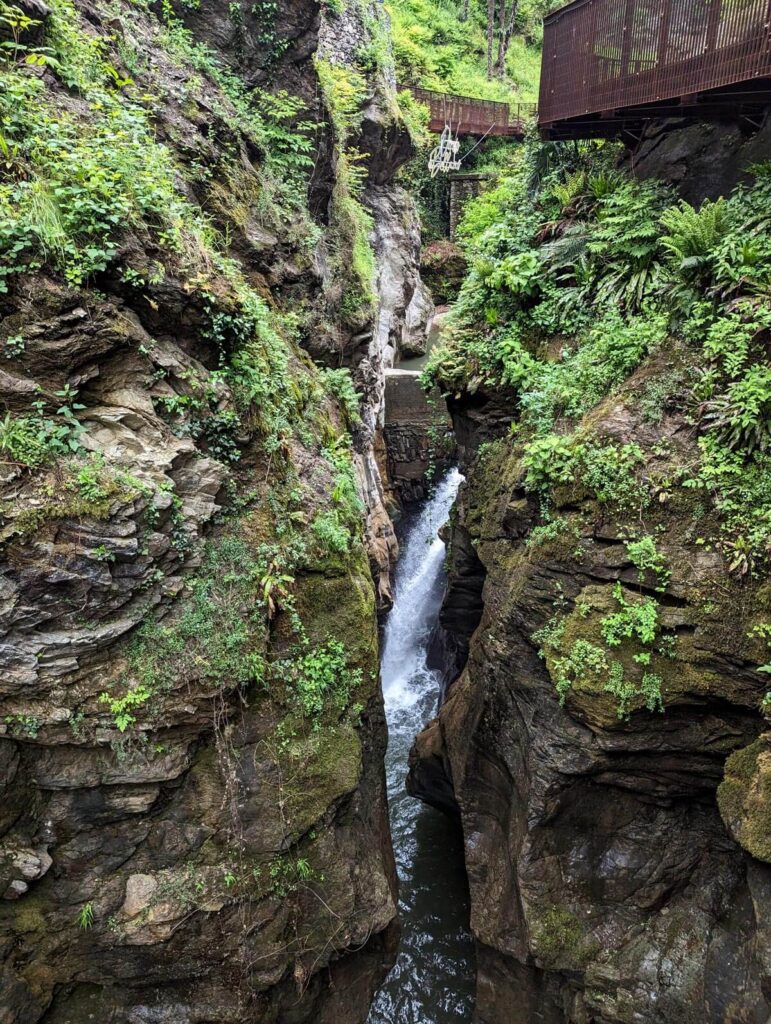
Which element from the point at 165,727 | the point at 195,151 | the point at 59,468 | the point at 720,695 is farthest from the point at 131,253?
the point at 720,695

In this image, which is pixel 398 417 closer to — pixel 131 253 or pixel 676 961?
pixel 131 253

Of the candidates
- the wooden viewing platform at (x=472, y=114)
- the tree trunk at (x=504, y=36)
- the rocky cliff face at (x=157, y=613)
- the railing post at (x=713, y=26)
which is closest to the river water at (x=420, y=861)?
the rocky cliff face at (x=157, y=613)

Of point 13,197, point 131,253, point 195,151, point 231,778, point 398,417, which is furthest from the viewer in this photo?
point 398,417

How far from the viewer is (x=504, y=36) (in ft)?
111

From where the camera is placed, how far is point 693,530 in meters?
7.16

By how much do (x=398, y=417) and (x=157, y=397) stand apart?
14.6 meters

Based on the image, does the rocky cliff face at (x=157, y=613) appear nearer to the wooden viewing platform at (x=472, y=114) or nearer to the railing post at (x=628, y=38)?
the railing post at (x=628, y=38)

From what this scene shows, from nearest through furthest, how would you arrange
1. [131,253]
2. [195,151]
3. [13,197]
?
[13,197], [131,253], [195,151]

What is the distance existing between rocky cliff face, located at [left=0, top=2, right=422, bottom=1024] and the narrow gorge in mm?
42

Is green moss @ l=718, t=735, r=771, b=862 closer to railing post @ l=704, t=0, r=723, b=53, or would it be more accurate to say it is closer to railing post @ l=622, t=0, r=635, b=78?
railing post @ l=704, t=0, r=723, b=53

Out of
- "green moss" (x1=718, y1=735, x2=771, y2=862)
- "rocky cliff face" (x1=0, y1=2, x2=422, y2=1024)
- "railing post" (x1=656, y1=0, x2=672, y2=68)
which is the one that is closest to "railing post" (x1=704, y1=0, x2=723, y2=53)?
"railing post" (x1=656, y1=0, x2=672, y2=68)

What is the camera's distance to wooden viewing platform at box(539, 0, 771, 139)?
757 centimetres

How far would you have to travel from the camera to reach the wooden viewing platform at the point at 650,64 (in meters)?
7.57

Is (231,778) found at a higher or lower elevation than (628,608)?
lower
